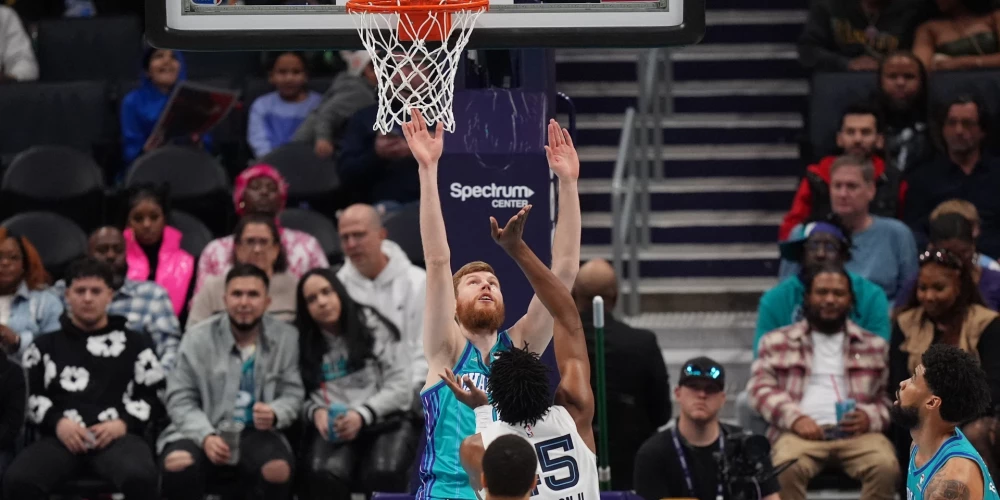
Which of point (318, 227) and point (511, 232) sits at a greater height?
point (511, 232)

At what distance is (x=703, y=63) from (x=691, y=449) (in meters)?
4.66

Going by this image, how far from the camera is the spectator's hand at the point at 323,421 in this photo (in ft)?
26.2

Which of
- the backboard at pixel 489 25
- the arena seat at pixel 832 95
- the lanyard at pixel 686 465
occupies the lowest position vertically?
the lanyard at pixel 686 465

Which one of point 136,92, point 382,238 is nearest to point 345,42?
point 382,238

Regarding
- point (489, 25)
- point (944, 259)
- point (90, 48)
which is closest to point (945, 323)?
point (944, 259)

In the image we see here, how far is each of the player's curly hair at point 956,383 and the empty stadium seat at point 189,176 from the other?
5.64 metres

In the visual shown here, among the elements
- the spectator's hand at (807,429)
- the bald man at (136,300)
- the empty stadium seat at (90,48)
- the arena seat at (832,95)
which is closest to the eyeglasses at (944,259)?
the spectator's hand at (807,429)

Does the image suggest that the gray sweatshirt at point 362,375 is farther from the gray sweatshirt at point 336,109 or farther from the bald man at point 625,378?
the gray sweatshirt at point 336,109

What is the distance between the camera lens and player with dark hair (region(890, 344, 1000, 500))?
5402 mm

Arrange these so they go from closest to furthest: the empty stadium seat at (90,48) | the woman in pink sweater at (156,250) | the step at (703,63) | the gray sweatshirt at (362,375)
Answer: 1. the gray sweatshirt at (362,375)
2. the woman in pink sweater at (156,250)
3. the step at (703,63)
4. the empty stadium seat at (90,48)

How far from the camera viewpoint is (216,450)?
7871mm

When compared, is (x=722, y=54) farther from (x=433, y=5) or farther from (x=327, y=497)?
(x=433, y=5)

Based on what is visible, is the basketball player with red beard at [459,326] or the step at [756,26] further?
the step at [756,26]

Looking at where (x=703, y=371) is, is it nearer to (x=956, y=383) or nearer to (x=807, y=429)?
(x=807, y=429)
